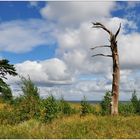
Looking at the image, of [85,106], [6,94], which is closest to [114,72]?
[85,106]

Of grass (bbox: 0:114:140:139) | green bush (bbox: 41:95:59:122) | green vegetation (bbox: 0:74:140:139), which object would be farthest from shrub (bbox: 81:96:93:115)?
grass (bbox: 0:114:140:139)

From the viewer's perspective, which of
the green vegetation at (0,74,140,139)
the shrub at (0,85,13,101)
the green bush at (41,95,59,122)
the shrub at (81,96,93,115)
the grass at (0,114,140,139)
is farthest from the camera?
the shrub at (0,85,13,101)

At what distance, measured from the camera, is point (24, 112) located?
1015 inches

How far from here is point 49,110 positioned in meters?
25.8

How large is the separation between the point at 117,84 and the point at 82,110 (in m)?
12.7

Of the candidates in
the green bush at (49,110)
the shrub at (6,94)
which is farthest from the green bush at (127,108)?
the shrub at (6,94)

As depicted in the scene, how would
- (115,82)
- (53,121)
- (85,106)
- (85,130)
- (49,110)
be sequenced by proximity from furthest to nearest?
1. (85,106)
2. (115,82)
3. (49,110)
4. (53,121)
5. (85,130)

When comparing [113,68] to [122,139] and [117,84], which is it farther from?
[122,139]

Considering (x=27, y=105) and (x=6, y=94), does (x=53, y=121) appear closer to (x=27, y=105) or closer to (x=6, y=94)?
(x=27, y=105)

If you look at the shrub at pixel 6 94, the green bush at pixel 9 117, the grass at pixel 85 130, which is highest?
the shrub at pixel 6 94

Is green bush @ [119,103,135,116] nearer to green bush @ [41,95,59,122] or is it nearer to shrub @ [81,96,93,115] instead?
shrub @ [81,96,93,115]

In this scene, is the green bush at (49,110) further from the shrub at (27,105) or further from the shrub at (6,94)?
the shrub at (6,94)

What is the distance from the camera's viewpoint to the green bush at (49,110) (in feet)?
82.1

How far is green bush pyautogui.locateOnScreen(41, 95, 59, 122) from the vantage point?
2504cm
